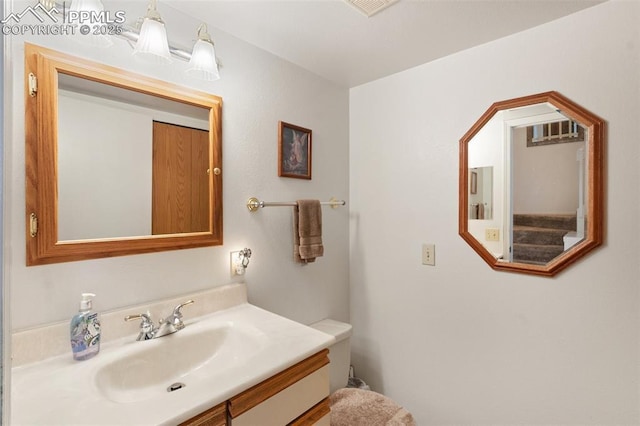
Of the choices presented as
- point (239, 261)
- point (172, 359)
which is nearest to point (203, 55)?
point (239, 261)

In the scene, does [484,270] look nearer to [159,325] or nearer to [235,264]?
[235,264]

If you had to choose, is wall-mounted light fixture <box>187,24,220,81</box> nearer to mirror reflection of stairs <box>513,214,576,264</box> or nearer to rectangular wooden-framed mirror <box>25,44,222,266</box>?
rectangular wooden-framed mirror <box>25,44,222,266</box>

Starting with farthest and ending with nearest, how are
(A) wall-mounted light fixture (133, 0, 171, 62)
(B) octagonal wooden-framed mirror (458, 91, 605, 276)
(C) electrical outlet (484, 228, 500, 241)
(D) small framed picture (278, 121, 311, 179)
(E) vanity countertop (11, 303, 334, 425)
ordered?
(D) small framed picture (278, 121, 311, 179), (C) electrical outlet (484, 228, 500, 241), (B) octagonal wooden-framed mirror (458, 91, 605, 276), (A) wall-mounted light fixture (133, 0, 171, 62), (E) vanity countertop (11, 303, 334, 425)

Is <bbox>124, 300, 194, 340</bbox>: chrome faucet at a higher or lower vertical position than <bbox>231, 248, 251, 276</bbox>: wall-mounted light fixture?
lower

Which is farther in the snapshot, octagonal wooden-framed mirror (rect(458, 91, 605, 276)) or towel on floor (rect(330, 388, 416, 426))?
towel on floor (rect(330, 388, 416, 426))

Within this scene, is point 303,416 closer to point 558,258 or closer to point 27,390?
point 27,390

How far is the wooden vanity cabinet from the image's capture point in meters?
0.78

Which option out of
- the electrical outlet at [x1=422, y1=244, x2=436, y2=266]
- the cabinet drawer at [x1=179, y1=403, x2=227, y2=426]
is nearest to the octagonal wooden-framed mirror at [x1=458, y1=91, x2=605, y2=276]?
the electrical outlet at [x1=422, y1=244, x2=436, y2=266]

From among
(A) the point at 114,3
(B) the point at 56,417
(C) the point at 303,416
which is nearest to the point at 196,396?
(B) the point at 56,417

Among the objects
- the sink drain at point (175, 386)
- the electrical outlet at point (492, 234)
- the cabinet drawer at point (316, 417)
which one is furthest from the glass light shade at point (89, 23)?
the electrical outlet at point (492, 234)

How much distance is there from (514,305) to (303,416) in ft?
3.65

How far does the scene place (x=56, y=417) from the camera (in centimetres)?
65

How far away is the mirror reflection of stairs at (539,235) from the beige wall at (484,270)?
95mm

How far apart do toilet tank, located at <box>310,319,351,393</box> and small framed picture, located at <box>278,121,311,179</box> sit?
2.93 feet
